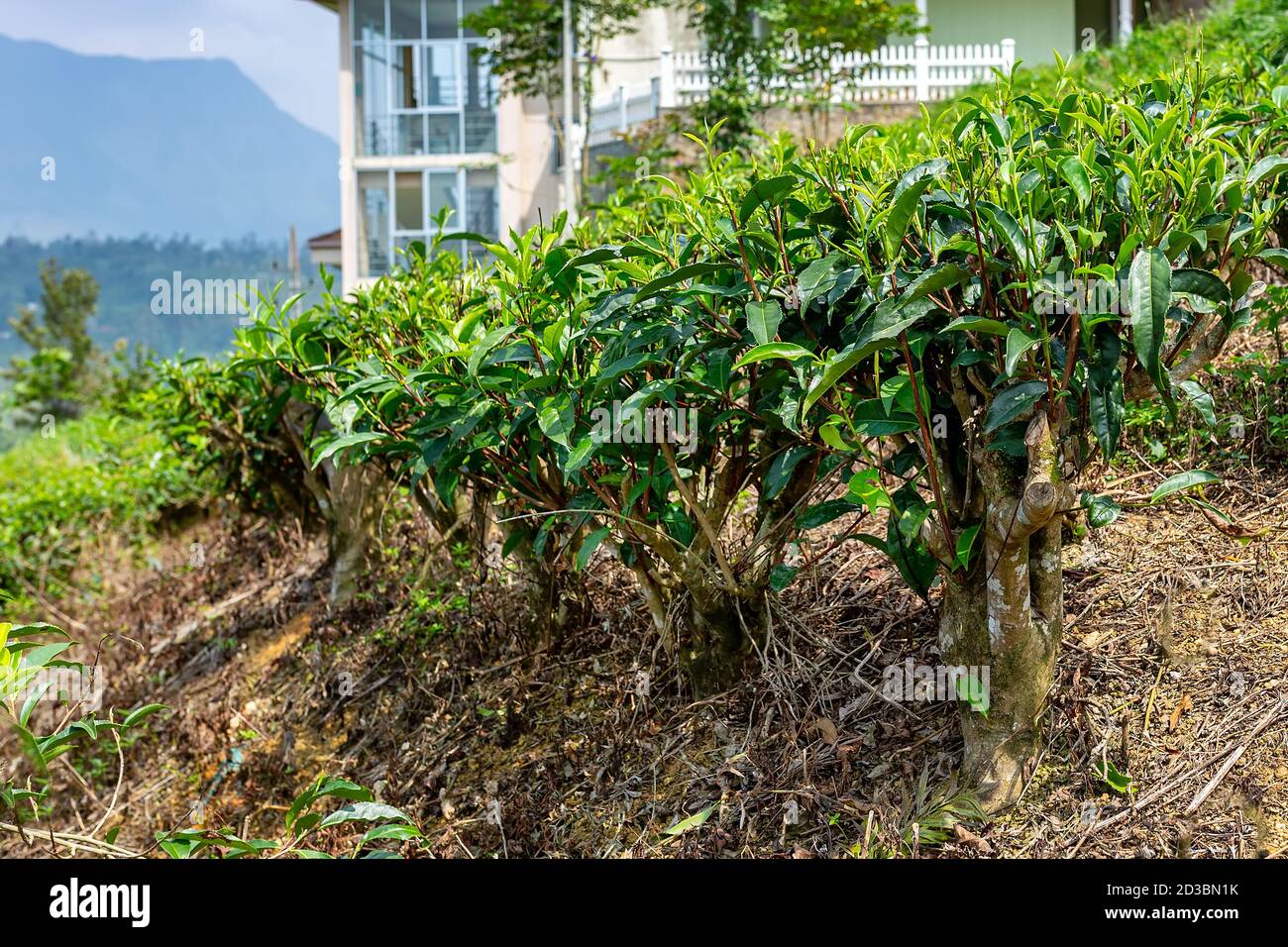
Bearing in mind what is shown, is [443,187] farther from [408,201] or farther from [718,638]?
[718,638]

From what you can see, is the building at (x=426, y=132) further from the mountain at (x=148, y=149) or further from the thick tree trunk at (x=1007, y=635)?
the mountain at (x=148, y=149)

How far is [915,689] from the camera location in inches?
120

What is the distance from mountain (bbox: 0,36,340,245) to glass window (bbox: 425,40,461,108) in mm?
103087

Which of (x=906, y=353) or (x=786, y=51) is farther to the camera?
(x=786, y=51)

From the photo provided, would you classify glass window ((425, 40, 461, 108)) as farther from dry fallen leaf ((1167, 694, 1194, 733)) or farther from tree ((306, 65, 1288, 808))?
dry fallen leaf ((1167, 694, 1194, 733))

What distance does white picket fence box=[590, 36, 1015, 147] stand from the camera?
1338 cm

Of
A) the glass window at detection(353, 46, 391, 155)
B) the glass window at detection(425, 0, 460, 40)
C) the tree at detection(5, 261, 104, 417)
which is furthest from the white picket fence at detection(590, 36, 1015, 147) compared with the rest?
the tree at detection(5, 261, 104, 417)

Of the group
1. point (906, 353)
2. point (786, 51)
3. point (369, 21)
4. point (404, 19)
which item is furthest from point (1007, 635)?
point (369, 21)

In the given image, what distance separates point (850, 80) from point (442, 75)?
8.97 meters

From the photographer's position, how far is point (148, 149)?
128m

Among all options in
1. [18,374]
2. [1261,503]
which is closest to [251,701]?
[1261,503]

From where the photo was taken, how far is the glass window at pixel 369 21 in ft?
63.6

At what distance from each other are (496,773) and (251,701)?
1.77 m
